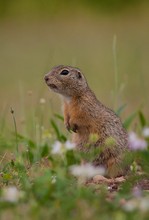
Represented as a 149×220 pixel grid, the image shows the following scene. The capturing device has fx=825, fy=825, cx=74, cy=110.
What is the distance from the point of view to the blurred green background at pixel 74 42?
17203 millimetres

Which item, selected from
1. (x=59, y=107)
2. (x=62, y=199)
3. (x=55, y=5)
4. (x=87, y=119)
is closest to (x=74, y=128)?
(x=87, y=119)

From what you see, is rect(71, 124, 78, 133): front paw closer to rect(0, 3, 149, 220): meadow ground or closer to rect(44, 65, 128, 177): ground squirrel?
rect(44, 65, 128, 177): ground squirrel

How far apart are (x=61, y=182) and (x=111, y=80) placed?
12.9 metres

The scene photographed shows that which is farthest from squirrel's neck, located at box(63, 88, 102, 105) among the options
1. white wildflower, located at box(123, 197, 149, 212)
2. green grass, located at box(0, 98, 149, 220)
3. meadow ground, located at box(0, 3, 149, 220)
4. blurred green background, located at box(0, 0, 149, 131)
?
blurred green background, located at box(0, 0, 149, 131)

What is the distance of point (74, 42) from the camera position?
23938mm

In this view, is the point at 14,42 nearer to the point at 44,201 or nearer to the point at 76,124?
the point at 76,124

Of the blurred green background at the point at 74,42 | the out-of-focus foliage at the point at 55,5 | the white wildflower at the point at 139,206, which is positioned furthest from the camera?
the out-of-focus foliage at the point at 55,5

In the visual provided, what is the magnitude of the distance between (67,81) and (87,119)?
53 cm

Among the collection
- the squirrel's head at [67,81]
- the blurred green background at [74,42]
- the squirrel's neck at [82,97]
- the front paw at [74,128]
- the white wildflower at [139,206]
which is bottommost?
the white wildflower at [139,206]

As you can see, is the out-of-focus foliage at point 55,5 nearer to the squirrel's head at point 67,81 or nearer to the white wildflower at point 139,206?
the squirrel's head at point 67,81

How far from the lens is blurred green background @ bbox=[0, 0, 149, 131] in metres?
17.2

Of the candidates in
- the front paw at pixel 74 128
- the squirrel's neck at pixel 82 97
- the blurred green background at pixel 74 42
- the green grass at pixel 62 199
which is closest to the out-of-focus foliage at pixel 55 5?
the blurred green background at pixel 74 42

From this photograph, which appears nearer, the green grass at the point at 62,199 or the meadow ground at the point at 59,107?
the green grass at the point at 62,199

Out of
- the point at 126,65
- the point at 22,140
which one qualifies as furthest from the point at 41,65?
the point at 22,140
